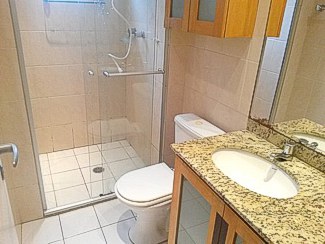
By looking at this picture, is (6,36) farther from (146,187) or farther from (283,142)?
(283,142)

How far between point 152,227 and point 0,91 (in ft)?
4.01

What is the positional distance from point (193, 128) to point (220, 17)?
68 cm

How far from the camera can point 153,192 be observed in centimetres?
160

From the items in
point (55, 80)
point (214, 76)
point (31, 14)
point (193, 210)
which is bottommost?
point (193, 210)

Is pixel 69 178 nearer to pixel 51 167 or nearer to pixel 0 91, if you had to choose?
pixel 51 167

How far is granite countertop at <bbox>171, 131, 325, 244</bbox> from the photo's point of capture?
0.79 m

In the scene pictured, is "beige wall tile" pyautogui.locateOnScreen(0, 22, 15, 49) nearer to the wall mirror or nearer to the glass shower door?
the glass shower door

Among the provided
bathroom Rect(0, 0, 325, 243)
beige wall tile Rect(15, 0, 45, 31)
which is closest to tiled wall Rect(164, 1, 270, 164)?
bathroom Rect(0, 0, 325, 243)

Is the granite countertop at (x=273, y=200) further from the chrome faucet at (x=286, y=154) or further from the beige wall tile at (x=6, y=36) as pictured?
the beige wall tile at (x=6, y=36)

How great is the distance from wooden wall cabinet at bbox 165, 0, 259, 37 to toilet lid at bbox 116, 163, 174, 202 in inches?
36.1

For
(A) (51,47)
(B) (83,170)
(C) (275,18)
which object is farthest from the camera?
(B) (83,170)

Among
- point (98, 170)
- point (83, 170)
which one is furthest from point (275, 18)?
point (83, 170)

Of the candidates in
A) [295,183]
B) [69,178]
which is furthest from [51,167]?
[295,183]

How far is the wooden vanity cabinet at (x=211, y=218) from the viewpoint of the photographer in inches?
34.6
